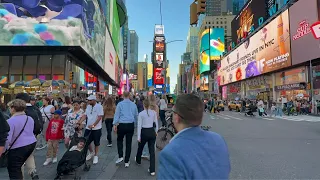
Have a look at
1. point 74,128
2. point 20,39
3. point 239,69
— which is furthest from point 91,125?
point 239,69

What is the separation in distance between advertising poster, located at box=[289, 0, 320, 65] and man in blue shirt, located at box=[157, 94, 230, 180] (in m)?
32.7

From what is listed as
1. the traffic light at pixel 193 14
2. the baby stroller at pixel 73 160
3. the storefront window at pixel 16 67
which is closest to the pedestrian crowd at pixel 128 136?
the baby stroller at pixel 73 160

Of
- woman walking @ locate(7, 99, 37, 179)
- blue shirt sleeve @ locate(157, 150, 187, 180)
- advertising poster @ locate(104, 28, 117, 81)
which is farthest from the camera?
advertising poster @ locate(104, 28, 117, 81)

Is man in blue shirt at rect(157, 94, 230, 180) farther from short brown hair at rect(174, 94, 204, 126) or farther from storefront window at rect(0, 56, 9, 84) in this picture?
storefront window at rect(0, 56, 9, 84)

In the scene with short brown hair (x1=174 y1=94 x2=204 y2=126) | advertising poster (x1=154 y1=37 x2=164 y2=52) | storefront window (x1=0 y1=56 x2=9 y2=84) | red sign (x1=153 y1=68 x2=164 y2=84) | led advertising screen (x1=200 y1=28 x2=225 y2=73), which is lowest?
short brown hair (x1=174 y1=94 x2=204 y2=126)

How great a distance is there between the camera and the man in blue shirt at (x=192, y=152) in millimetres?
1562

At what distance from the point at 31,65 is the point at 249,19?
1920 inches

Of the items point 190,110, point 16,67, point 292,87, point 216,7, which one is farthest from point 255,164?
point 216,7

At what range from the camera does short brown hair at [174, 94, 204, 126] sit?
70.8 inches

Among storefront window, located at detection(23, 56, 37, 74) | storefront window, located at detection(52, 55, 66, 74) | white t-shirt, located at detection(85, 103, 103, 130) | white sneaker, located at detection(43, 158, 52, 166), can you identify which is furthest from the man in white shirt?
storefront window, located at detection(23, 56, 37, 74)

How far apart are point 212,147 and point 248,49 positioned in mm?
57856

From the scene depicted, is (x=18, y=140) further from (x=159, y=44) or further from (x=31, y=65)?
(x=159, y=44)

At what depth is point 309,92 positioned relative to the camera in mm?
31328

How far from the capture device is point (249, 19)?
5738 centimetres
